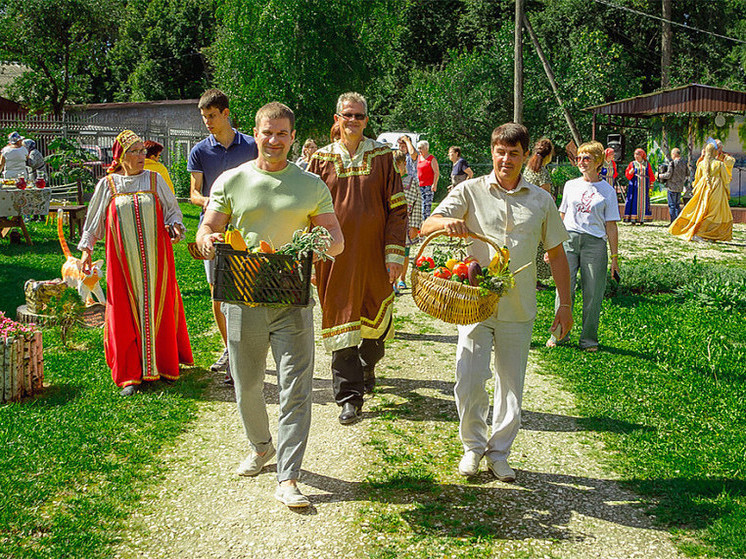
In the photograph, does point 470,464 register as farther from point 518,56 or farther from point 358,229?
point 518,56

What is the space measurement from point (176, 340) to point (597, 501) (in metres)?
3.72

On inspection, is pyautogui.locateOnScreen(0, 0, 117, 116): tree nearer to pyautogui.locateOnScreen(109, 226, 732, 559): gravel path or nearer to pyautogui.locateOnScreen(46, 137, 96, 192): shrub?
pyautogui.locateOnScreen(46, 137, 96, 192): shrub

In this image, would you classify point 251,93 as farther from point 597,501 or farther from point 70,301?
point 597,501

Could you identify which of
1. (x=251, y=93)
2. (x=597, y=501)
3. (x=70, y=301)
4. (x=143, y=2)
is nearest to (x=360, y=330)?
(x=597, y=501)

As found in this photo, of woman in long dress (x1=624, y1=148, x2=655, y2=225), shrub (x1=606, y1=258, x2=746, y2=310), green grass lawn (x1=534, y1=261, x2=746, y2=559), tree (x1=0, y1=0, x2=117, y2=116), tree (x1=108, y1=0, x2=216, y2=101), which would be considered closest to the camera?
green grass lawn (x1=534, y1=261, x2=746, y2=559)

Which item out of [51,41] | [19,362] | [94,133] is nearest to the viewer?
[19,362]

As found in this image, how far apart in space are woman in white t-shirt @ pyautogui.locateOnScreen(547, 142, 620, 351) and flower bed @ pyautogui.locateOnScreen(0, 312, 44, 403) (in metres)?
4.78

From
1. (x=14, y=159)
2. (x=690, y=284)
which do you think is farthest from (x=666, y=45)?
(x=14, y=159)

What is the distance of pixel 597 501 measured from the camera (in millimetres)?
4570

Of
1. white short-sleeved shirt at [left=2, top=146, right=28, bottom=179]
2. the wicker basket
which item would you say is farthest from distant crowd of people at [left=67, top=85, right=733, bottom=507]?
white short-sleeved shirt at [left=2, top=146, right=28, bottom=179]

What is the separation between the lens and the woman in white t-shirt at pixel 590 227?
7.66 metres

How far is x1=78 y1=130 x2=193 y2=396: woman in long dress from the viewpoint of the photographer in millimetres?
6180

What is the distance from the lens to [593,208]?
7.71 metres

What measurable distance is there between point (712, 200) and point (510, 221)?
14.7 m
